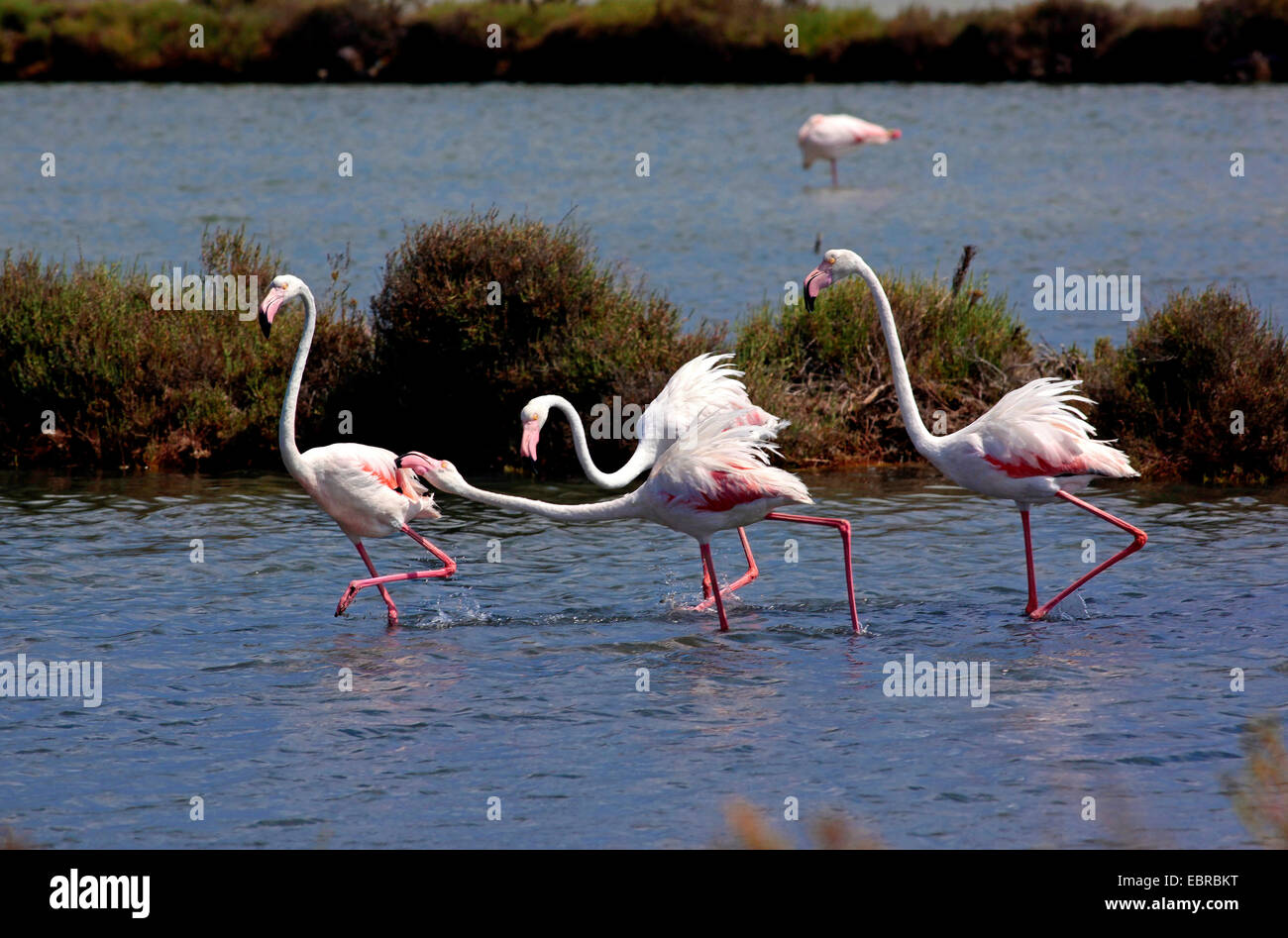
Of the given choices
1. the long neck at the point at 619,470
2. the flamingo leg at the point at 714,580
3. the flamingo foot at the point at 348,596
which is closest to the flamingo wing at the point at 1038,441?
the flamingo leg at the point at 714,580

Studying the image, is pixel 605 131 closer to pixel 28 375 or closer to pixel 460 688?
pixel 28 375

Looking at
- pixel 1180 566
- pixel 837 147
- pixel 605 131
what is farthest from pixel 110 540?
pixel 605 131

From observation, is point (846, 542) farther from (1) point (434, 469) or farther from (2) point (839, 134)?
(2) point (839, 134)

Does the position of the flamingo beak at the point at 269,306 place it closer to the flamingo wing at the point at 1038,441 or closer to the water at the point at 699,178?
the flamingo wing at the point at 1038,441

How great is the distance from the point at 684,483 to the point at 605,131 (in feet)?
109

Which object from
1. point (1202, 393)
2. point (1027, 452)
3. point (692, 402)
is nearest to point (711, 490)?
point (692, 402)

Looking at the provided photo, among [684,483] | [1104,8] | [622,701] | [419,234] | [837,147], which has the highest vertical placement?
[1104,8]

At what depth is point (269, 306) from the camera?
9656 millimetres

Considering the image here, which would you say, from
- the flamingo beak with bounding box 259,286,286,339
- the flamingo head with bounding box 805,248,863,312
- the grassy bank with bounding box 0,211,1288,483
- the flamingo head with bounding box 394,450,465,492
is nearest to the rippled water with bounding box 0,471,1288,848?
the flamingo head with bounding box 394,450,465,492

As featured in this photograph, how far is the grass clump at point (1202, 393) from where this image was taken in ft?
45.3

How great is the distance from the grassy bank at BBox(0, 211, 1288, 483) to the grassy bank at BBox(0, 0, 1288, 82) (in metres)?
36.0

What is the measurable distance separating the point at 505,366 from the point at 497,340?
24 centimetres

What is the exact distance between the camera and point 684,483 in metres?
9.76

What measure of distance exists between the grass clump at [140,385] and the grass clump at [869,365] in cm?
388
